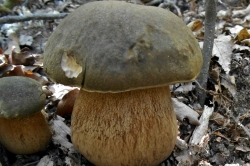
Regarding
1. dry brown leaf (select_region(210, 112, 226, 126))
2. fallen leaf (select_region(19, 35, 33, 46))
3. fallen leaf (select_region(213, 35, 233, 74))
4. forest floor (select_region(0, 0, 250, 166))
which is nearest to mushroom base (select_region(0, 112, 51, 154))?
forest floor (select_region(0, 0, 250, 166))

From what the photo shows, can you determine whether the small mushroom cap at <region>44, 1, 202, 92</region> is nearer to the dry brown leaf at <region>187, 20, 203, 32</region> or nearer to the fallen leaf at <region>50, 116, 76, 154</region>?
the fallen leaf at <region>50, 116, 76, 154</region>

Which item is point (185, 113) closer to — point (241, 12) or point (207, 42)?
point (207, 42)

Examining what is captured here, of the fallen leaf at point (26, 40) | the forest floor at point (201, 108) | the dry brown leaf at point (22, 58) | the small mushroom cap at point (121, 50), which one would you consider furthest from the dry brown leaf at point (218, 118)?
the fallen leaf at point (26, 40)

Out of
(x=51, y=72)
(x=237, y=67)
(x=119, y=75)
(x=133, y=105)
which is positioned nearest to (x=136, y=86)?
(x=119, y=75)

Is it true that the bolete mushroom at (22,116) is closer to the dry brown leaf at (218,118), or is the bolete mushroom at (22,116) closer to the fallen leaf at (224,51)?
the dry brown leaf at (218,118)

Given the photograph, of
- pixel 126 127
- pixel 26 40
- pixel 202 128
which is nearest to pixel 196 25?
pixel 202 128

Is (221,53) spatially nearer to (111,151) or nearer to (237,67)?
(237,67)

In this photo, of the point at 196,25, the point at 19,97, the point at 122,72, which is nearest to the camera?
the point at 122,72
